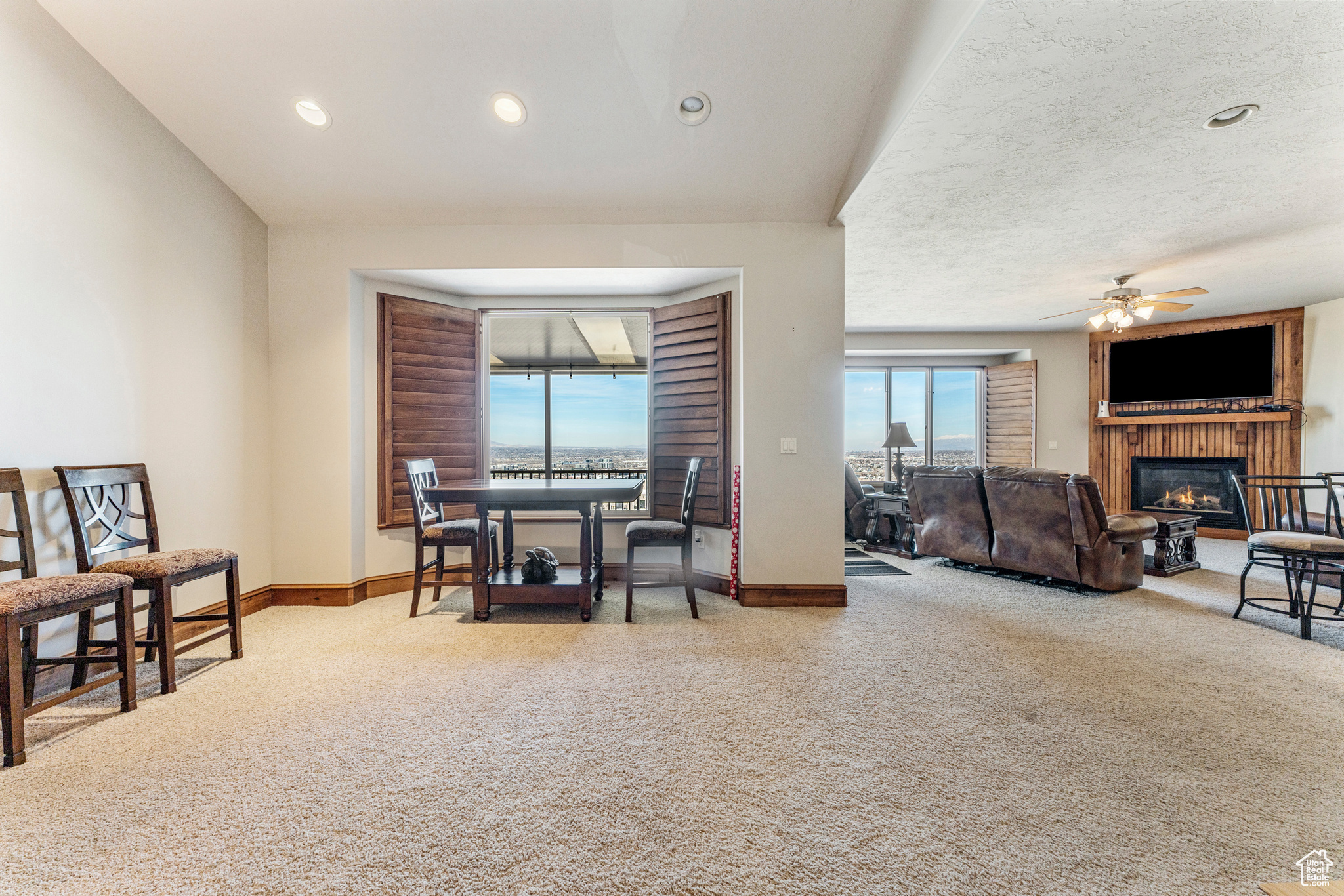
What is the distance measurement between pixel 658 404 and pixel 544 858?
3.25m

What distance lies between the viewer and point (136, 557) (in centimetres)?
238

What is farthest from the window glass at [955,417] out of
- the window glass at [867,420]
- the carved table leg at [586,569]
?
the carved table leg at [586,569]

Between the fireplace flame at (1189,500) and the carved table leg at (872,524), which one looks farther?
the fireplace flame at (1189,500)

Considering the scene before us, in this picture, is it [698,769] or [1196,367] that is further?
[1196,367]

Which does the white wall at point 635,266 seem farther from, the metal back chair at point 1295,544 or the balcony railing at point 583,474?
the metal back chair at point 1295,544

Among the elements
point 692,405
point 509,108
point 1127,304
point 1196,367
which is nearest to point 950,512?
point 692,405

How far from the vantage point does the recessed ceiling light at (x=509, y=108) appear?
2.83 metres

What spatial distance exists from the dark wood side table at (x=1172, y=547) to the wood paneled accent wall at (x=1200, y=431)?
8.65 feet

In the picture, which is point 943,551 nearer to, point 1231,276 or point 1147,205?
point 1147,205

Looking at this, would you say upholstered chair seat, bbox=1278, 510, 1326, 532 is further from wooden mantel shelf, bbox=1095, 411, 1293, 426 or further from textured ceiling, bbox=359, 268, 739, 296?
textured ceiling, bbox=359, 268, 739, 296

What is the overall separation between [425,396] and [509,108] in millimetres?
2119

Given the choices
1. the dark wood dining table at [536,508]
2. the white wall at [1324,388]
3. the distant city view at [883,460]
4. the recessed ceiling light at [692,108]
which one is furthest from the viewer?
the distant city view at [883,460]

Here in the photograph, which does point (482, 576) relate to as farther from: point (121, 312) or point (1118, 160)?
point (1118, 160)

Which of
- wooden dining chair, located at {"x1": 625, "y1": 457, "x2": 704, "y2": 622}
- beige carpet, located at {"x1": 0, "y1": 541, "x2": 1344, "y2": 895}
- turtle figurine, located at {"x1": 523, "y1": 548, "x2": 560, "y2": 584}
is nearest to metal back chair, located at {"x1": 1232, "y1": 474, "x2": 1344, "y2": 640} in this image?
beige carpet, located at {"x1": 0, "y1": 541, "x2": 1344, "y2": 895}
